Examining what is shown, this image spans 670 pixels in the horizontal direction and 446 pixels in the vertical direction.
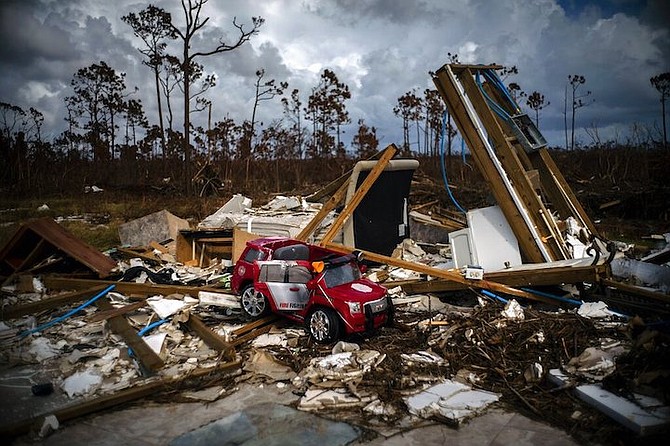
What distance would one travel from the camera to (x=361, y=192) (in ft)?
33.8

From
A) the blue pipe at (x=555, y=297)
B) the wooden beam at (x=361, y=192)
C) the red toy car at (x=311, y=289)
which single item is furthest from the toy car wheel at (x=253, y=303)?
the blue pipe at (x=555, y=297)

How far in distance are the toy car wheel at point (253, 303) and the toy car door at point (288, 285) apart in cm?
24

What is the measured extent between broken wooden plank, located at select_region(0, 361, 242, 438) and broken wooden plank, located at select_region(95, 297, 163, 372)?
0.51 meters

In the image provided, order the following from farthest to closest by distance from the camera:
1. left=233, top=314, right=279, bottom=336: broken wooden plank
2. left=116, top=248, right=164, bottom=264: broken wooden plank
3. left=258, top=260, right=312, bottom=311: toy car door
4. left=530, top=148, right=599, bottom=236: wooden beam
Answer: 1. left=116, top=248, right=164, bottom=264: broken wooden plank
2. left=530, top=148, right=599, bottom=236: wooden beam
3. left=258, top=260, right=312, bottom=311: toy car door
4. left=233, top=314, right=279, bottom=336: broken wooden plank

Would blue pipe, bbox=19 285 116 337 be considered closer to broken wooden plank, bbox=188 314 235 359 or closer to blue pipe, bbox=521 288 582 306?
broken wooden plank, bbox=188 314 235 359

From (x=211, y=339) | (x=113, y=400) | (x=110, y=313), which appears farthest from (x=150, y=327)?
(x=113, y=400)

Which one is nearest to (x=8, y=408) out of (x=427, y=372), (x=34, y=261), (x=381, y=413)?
(x=381, y=413)

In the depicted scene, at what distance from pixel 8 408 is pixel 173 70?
29.2m

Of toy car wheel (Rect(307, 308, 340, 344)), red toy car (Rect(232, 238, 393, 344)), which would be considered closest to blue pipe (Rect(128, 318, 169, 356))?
red toy car (Rect(232, 238, 393, 344))

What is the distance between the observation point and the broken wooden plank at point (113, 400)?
14.0 feet

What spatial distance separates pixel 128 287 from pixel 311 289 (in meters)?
4.46

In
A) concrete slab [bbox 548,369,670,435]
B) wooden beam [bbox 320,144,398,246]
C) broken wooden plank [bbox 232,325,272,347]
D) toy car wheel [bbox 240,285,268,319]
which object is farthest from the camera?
wooden beam [bbox 320,144,398,246]

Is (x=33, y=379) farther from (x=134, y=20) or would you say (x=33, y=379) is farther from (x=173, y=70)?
(x=173, y=70)

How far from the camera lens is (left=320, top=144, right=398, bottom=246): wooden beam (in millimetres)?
10014
